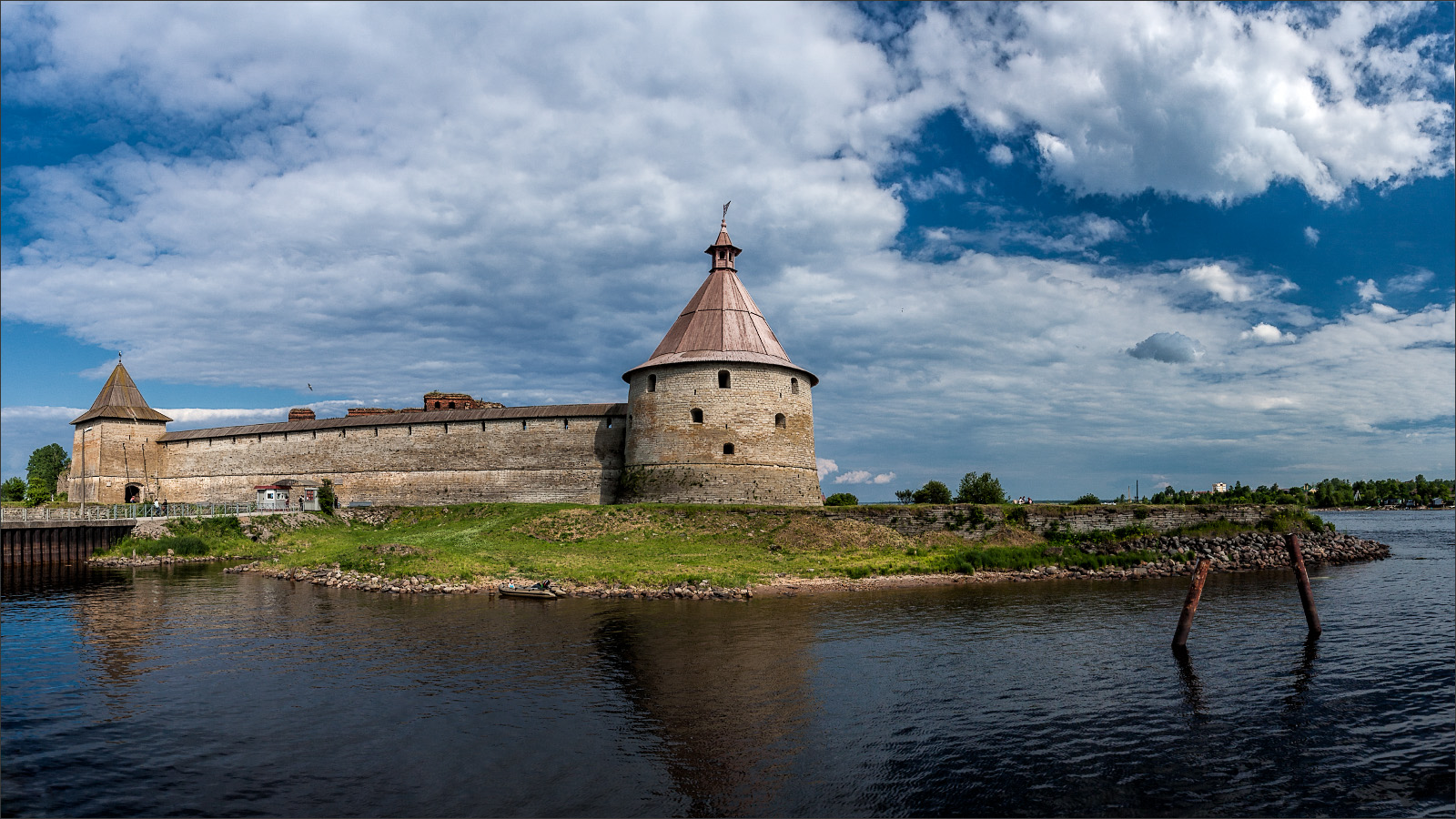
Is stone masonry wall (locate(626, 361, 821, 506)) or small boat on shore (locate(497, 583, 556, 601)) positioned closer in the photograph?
small boat on shore (locate(497, 583, 556, 601))

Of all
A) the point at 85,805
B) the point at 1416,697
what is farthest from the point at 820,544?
the point at 85,805

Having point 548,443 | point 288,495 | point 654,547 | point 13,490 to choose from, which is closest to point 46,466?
point 13,490

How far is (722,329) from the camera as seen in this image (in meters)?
32.9

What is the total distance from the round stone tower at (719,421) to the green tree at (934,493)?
6553 millimetres

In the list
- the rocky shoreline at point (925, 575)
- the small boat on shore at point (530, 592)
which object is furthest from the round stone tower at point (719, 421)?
the small boat on shore at point (530, 592)

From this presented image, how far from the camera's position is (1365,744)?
983cm

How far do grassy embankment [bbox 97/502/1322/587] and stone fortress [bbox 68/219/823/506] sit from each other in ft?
12.9

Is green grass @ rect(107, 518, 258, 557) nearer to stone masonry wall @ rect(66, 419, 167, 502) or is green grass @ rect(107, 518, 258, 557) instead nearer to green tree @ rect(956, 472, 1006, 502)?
stone masonry wall @ rect(66, 419, 167, 502)

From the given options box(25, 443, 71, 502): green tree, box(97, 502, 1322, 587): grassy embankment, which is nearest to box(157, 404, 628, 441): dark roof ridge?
box(97, 502, 1322, 587): grassy embankment

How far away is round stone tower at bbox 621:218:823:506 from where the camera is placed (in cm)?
3125

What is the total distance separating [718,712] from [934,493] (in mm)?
28505

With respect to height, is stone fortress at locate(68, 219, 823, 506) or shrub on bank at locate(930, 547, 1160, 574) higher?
stone fortress at locate(68, 219, 823, 506)

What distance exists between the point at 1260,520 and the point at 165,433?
185 feet

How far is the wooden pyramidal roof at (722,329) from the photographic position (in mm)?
32219
